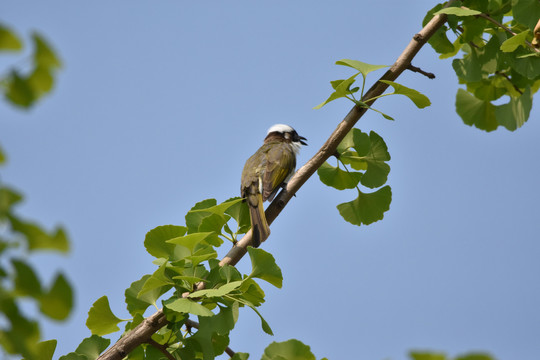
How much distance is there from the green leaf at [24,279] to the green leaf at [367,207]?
2549mm

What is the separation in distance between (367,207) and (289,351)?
4.61 feet

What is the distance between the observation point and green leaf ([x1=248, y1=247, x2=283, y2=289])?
8.14ft

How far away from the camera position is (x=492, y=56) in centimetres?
362

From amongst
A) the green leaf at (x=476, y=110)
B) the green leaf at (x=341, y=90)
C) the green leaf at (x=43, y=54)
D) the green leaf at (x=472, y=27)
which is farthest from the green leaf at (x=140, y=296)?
the green leaf at (x=476, y=110)

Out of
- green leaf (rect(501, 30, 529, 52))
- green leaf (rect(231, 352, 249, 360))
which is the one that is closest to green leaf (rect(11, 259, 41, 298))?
green leaf (rect(231, 352, 249, 360))

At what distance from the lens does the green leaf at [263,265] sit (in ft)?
8.14

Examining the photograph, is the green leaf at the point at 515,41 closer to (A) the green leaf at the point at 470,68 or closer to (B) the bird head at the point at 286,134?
(A) the green leaf at the point at 470,68

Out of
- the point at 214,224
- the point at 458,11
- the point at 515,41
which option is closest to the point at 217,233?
the point at 214,224

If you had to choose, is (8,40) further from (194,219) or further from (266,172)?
(266,172)

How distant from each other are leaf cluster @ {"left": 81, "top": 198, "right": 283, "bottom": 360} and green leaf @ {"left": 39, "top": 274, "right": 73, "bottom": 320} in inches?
52.4

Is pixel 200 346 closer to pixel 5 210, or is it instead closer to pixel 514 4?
pixel 5 210

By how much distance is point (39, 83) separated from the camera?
929mm

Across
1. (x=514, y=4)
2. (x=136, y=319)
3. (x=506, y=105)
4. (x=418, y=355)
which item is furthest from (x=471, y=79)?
(x=418, y=355)

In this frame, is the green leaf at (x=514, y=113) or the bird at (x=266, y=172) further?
the bird at (x=266, y=172)
